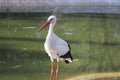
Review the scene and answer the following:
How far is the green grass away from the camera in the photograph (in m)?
10.6

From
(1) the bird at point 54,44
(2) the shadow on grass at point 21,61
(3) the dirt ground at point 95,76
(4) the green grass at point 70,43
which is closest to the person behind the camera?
(1) the bird at point 54,44

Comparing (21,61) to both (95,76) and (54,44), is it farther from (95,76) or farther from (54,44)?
(54,44)

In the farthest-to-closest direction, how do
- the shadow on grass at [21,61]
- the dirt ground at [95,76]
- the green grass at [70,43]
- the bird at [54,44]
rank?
the green grass at [70,43], the shadow on grass at [21,61], the dirt ground at [95,76], the bird at [54,44]

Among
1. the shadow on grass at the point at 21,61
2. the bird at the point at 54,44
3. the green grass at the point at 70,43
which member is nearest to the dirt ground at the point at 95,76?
the green grass at the point at 70,43

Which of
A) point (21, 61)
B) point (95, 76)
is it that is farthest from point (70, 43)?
point (95, 76)

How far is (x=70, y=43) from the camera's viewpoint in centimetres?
1388

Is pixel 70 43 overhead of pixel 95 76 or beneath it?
beneath

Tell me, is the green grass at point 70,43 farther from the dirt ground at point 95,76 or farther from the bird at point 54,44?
the bird at point 54,44

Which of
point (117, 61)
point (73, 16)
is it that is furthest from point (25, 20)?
point (117, 61)

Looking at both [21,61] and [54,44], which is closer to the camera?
[54,44]

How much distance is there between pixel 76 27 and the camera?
17.3 metres

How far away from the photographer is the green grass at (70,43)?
1058 cm

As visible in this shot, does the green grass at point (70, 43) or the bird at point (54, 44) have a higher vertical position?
the bird at point (54, 44)

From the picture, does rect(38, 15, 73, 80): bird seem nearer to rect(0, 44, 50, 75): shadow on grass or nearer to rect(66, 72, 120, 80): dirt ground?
rect(66, 72, 120, 80): dirt ground
